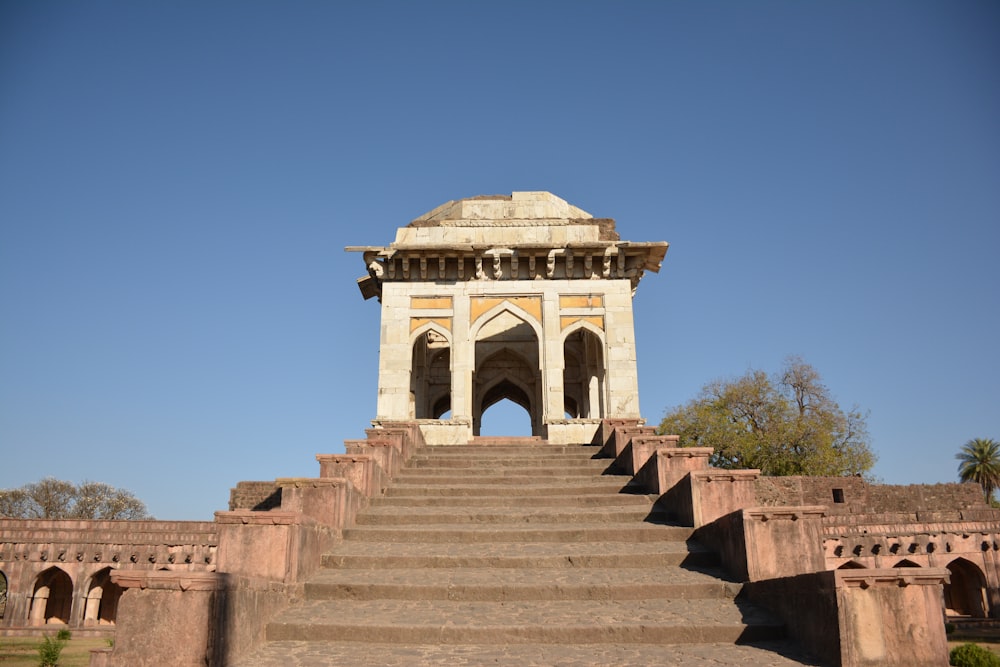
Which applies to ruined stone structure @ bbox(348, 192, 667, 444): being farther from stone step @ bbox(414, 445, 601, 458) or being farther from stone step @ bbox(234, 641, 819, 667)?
stone step @ bbox(234, 641, 819, 667)

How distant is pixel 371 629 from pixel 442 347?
20.2 meters

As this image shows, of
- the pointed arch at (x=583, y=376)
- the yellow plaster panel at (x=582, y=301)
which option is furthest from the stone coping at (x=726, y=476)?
the pointed arch at (x=583, y=376)

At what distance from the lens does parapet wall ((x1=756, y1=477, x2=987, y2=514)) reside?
89.2 ft

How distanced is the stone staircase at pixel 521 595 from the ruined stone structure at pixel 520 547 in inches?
1.0

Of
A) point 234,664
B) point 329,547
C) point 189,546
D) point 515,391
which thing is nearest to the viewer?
point 234,664

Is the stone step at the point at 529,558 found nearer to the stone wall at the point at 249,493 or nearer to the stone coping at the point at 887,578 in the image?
the stone coping at the point at 887,578

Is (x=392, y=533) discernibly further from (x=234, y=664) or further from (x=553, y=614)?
(x=234, y=664)

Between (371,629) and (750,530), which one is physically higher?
(750,530)

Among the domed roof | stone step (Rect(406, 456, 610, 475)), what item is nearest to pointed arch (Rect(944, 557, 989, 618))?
the domed roof

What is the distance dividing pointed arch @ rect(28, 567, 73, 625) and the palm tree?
54790 millimetres

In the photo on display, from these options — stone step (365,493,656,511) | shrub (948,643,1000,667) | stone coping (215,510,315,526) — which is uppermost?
stone step (365,493,656,511)

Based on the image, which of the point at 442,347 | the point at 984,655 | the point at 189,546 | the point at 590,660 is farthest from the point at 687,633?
the point at 189,546

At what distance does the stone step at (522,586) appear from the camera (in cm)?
711

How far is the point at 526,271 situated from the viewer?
65.3 ft
